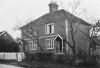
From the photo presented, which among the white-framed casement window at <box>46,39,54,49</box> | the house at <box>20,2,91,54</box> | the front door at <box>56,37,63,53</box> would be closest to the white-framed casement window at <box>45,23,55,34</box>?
the house at <box>20,2,91,54</box>

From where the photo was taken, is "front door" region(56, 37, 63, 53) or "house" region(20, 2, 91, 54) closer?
"house" region(20, 2, 91, 54)

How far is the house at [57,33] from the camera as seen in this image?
26048 millimetres

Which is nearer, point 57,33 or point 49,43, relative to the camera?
point 57,33

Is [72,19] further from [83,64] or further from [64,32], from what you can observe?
[83,64]

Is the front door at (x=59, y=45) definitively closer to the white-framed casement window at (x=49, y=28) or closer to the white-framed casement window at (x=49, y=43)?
the white-framed casement window at (x=49, y=43)

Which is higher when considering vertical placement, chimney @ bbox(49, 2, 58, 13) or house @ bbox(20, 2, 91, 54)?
chimney @ bbox(49, 2, 58, 13)

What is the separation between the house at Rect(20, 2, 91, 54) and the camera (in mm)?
26048

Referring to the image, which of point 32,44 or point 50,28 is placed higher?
point 50,28

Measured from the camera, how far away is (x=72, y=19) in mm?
26484

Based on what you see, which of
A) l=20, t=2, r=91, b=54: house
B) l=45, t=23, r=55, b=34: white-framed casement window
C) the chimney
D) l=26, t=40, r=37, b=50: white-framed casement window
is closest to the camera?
l=20, t=2, r=91, b=54: house

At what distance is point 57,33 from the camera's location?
26.9m

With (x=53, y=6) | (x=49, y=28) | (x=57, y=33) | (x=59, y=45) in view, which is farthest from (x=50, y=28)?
(x=53, y=6)

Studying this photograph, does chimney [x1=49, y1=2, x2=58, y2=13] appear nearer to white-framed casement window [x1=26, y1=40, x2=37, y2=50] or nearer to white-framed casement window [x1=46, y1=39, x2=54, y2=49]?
white-framed casement window [x1=46, y1=39, x2=54, y2=49]

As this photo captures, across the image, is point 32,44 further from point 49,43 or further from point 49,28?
point 49,28
